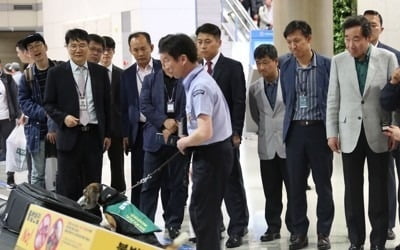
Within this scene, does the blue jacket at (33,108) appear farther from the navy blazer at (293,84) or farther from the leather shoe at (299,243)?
the leather shoe at (299,243)

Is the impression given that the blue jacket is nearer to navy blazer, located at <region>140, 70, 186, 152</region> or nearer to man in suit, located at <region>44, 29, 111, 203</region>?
man in suit, located at <region>44, 29, 111, 203</region>

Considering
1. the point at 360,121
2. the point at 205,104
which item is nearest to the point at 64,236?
the point at 205,104

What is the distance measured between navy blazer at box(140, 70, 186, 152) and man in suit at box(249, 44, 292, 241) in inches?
25.3

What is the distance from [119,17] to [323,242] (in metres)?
12.4

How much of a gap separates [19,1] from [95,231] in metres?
20.9

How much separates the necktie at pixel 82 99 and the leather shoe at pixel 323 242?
2082mm

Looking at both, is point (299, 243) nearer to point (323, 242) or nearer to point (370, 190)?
point (323, 242)

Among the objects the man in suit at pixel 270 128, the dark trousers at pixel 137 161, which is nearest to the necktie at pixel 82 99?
the dark trousers at pixel 137 161

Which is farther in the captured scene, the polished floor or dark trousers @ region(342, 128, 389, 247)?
the polished floor

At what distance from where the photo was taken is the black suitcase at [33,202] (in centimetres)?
467

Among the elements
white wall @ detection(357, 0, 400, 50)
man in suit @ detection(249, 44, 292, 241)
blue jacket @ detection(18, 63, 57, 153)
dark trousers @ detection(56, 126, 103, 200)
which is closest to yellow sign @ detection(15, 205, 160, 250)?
dark trousers @ detection(56, 126, 103, 200)

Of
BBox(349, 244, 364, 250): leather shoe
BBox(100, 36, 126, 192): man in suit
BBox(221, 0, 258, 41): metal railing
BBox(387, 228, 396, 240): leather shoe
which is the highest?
BBox(221, 0, 258, 41): metal railing

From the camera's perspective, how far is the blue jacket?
6098mm

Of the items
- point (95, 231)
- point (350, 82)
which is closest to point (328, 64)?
point (350, 82)
